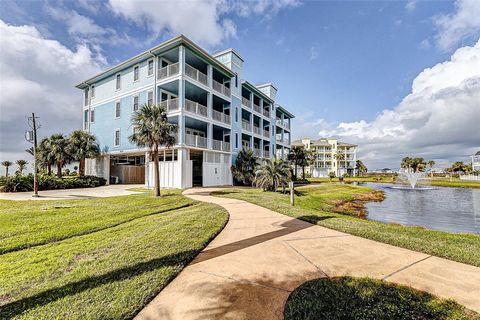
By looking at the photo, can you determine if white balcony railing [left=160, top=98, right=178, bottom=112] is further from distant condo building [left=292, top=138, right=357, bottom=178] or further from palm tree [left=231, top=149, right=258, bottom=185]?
distant condo building [left=292, top=138, right=357, bottom=178]

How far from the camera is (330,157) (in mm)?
87750

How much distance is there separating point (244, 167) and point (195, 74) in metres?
10.7

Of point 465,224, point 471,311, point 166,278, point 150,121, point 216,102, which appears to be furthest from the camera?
point 216,102

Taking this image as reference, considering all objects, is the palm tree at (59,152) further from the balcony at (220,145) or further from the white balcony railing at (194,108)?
the balcony at (220,145)

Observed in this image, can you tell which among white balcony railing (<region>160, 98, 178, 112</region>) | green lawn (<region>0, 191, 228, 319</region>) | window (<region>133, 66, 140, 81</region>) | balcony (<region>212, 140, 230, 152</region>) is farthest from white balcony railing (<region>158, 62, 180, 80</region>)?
green lawn (<region>0, 191, 228, 319</region>)

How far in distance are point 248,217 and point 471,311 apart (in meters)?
5.96

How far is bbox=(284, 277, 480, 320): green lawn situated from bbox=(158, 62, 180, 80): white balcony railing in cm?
2115

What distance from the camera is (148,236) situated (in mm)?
5734

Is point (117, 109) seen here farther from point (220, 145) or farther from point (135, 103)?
point (220, 145)

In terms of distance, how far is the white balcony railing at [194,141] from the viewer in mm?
20650

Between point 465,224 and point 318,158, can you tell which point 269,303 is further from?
point 318,158

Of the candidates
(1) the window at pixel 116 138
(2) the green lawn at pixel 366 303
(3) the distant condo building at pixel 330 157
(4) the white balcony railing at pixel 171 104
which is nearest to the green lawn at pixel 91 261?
(2) the green lawn at pixel 366 303

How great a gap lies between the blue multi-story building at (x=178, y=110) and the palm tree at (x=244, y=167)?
864mm

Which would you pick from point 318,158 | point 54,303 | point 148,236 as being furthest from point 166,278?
point 318,158
